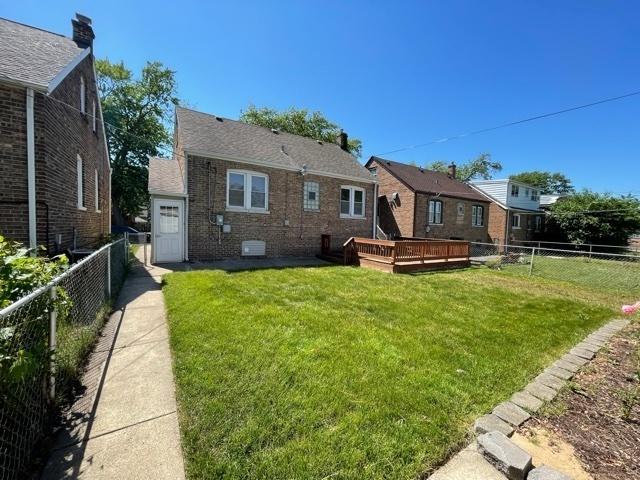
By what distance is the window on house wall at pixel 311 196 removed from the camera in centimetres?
1365

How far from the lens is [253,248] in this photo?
12.4m

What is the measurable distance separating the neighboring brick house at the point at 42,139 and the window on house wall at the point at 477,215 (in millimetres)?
24241

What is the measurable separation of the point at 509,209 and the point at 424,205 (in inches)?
418

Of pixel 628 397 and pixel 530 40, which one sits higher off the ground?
pixel 530 40

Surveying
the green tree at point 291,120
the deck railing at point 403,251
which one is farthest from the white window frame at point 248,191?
the green tree at point 291,120

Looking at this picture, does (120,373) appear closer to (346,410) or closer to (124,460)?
(124,460)

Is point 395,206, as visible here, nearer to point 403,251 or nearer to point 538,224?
point 403,251

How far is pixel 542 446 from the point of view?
2.38m

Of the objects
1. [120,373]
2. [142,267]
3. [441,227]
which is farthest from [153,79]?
[120,373]

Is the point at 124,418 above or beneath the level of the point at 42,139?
beneath

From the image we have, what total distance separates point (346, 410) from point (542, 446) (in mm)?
1601

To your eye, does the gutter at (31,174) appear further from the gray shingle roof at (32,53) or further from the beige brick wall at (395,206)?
the beige brick wall at (395,206)

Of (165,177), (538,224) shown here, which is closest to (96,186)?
(165,177)

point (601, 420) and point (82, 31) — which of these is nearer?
point (601, 420)
